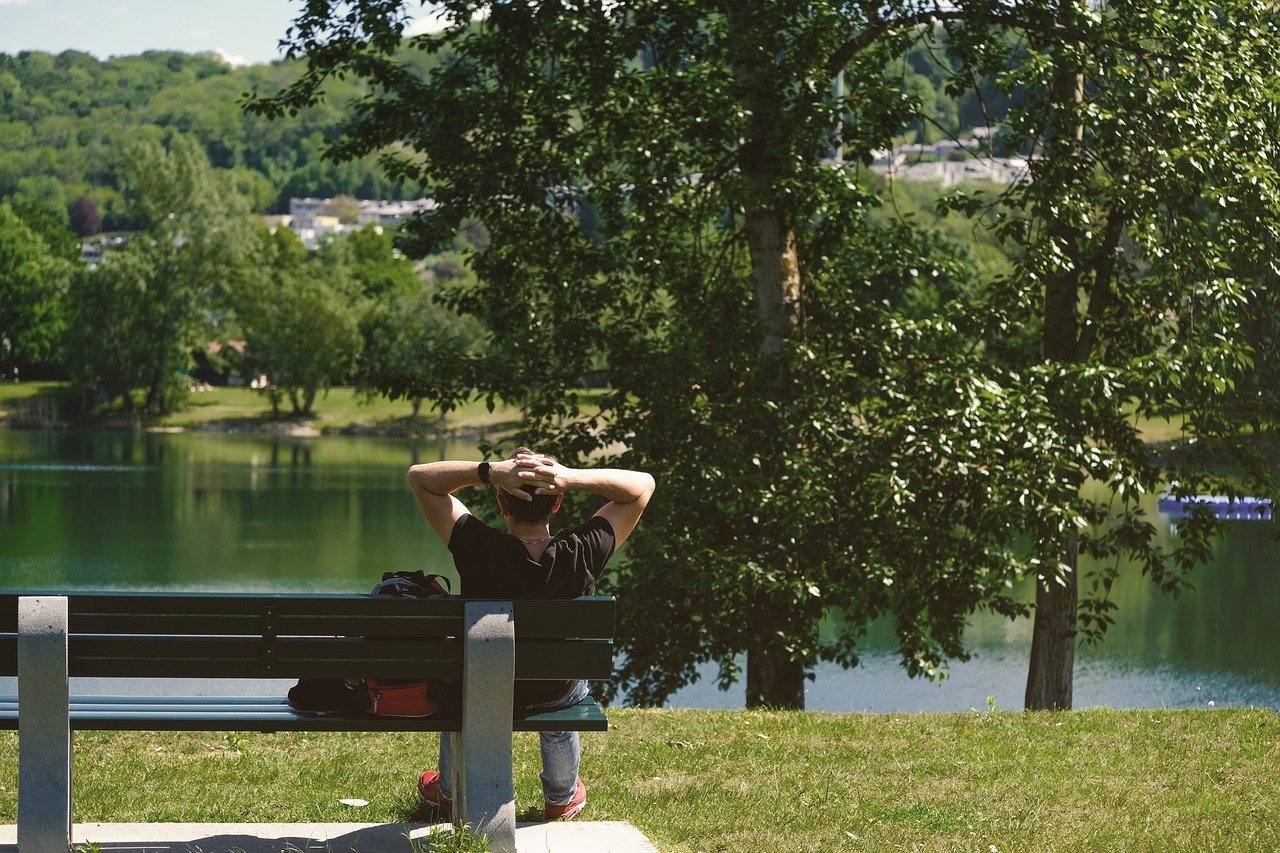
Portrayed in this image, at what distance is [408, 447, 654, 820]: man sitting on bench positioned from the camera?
481 centimetres

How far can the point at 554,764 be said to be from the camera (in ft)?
17.7

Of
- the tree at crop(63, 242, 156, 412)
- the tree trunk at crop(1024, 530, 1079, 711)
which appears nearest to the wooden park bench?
the tree trunk at crop(1024, 530, 1079, 711)

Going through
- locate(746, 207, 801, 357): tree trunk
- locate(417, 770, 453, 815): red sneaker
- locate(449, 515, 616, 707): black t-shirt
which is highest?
locate(746, 207, 801, 357): tree trunk

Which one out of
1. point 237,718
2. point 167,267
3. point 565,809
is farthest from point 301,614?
point 167,267

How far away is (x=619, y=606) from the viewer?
12.6 meters

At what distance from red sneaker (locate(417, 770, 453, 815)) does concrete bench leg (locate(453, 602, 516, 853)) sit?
0.56 m

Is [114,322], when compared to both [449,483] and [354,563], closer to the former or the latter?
[354,563]

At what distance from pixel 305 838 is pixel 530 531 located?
1203 mm

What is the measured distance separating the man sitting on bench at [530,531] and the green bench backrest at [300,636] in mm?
109

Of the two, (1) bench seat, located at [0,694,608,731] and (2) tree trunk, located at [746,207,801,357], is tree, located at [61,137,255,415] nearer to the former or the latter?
(2) tree trunk, located at [746,207,801,357]

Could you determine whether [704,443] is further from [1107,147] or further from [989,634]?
[989,634]

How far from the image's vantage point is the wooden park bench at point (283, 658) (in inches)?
181

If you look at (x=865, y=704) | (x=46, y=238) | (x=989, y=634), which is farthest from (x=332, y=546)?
(x=46, y=238)

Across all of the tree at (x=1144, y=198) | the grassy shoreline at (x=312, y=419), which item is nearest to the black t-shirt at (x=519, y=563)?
the tree at (x=1144, y=198)
